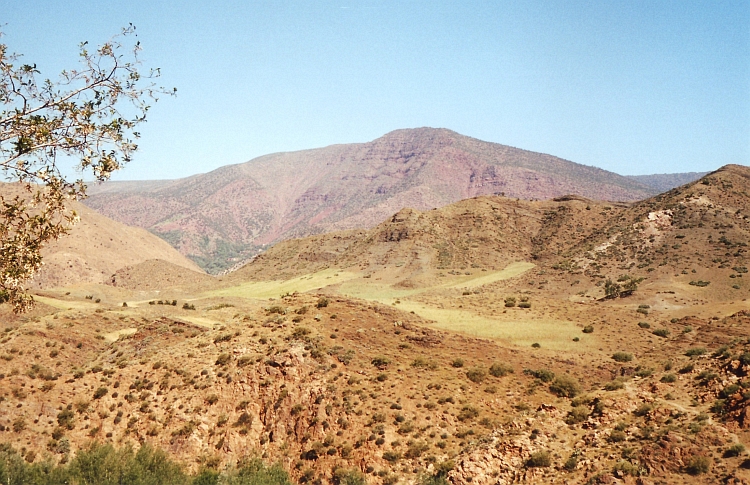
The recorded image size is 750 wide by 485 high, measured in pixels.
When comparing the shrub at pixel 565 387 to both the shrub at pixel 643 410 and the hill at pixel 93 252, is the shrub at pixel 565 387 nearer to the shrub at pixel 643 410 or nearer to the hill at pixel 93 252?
the shrub at pixel 643 410

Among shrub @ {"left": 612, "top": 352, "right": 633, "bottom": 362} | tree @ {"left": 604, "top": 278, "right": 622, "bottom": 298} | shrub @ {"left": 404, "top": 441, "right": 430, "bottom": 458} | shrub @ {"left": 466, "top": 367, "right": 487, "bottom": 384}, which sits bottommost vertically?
shrub @ {"left": 404, "top": 441, "right": 430, "bottom": 458}

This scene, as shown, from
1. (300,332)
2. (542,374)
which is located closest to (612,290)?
(542,374)

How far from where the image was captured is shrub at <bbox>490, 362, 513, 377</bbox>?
27.6 meters

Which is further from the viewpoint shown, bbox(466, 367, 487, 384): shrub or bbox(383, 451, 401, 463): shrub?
bbox(466, 367, 487, 384): shrub

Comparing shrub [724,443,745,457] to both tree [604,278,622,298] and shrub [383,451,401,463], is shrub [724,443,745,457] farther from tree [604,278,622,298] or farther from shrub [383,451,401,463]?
tree [604,278,622,298]

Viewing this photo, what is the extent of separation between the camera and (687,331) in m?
39.2

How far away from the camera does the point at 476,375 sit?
88.4ft

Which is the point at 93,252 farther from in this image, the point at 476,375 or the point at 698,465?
the point at 698,465

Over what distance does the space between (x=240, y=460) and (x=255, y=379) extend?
173 inches

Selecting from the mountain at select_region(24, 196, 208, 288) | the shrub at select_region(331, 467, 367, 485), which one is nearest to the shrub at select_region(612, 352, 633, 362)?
the shrub at select_region(331, 467, 367, 485)

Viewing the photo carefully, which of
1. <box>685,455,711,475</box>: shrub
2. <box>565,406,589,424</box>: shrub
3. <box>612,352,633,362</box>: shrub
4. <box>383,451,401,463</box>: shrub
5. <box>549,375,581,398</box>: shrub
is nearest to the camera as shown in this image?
<box>685,455,711,475</box>: shrub

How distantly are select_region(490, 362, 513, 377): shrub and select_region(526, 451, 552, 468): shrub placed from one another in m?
8.20

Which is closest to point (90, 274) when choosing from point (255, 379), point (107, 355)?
point (107, 355)

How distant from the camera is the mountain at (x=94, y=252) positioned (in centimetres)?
12231
